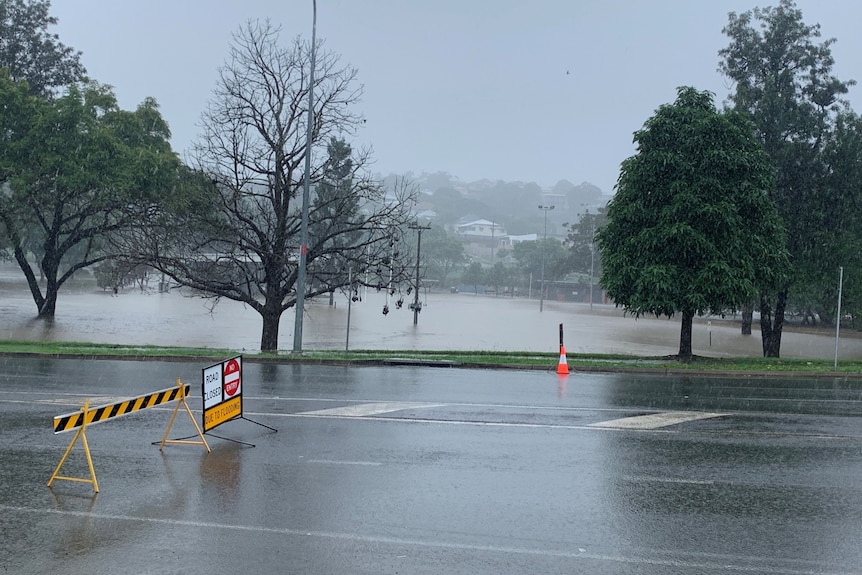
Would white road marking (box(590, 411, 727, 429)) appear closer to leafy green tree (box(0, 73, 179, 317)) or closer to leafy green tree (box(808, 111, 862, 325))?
leafy green tree (box(808, 111, 862, 325))

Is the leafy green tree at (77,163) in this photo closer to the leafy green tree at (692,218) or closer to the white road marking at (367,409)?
the leafy green tree at (692,218)

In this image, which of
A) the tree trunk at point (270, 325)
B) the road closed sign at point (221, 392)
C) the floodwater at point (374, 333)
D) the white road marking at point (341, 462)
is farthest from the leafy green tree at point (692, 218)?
the white road marking at point (341, 462)

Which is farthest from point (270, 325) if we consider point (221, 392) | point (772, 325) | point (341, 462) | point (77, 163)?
point (772, 325)

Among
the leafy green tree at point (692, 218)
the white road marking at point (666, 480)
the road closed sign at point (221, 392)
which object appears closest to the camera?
the white road marking at point (666, 480)

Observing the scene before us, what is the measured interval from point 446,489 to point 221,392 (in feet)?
13.1

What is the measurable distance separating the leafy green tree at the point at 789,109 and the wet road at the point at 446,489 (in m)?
16.6

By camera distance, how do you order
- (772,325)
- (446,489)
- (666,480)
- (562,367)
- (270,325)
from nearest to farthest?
(446,489) → (666,480) → (562,367) → (270,325) → (772,325)

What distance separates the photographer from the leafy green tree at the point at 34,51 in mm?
47781

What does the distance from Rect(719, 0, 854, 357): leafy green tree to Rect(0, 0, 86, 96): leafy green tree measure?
121ft

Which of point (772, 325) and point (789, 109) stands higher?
point (789, 109)

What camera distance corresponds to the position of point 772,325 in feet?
112

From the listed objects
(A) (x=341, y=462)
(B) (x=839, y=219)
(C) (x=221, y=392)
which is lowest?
(A) (x=341, y=462)

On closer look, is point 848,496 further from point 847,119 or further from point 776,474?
point 847,119

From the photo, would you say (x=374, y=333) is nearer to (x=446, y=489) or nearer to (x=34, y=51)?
(x=34, y=51)
